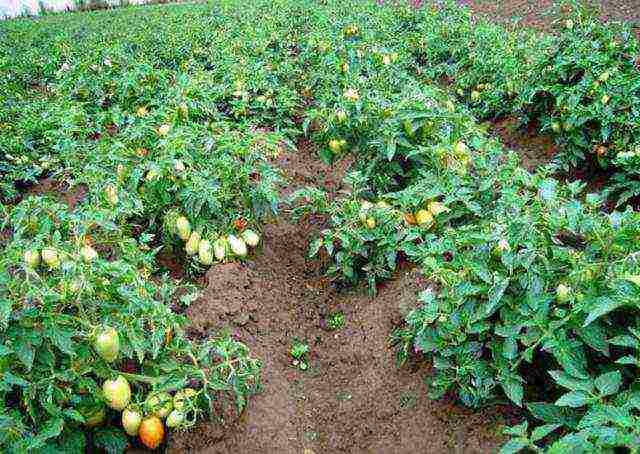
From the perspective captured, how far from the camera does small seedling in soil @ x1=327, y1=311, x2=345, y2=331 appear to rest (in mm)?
2979

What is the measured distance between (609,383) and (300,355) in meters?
1.44

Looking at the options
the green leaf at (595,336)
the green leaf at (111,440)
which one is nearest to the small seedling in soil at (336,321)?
the green leaf at (111,440)

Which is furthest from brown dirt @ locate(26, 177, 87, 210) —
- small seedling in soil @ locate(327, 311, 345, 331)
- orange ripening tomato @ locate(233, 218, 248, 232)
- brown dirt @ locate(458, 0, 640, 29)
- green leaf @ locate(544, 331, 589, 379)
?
brown dirt @ locate(458, 0, 640, 29)

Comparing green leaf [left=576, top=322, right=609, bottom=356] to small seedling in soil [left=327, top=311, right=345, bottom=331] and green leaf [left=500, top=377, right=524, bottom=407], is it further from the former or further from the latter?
small seedling in soil [left=327, top=311, right=345, bottom=331]

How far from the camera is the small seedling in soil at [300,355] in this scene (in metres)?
2.76

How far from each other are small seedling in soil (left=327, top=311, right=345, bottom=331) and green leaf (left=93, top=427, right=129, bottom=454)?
1.19m

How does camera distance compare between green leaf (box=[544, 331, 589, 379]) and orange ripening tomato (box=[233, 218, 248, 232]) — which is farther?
orange ripening tomato (box=[233, 218, 248, 232])

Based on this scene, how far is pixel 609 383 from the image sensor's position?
1712 mm

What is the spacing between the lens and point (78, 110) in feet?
14.2

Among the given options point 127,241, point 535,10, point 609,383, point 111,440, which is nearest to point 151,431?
point 111,440

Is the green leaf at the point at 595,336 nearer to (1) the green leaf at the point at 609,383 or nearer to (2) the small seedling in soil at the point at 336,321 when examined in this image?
(1) the green leaf at the point at 609,383

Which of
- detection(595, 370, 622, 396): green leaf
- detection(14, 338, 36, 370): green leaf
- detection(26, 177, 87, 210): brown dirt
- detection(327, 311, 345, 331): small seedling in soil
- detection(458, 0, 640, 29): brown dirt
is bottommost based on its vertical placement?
detection(458, 0, 640, 29): brown dirt

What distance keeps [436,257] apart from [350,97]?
5.29ft

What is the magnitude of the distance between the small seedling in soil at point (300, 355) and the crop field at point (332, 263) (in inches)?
0.8
